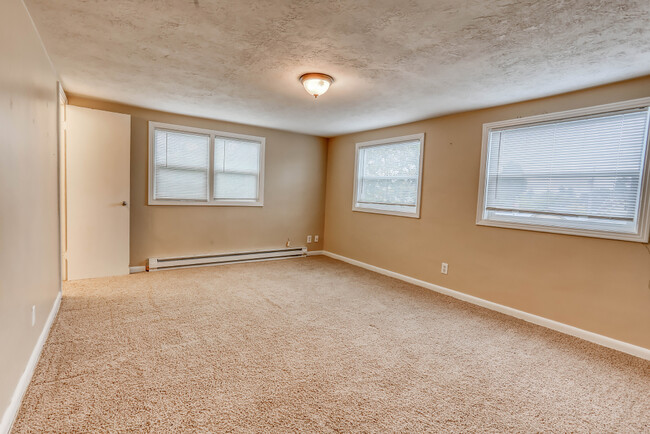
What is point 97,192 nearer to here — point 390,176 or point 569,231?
point 390,176

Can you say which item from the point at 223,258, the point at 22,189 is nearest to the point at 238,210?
the point at 223,258

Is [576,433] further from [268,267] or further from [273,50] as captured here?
[268,267]

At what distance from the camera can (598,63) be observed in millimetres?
2377

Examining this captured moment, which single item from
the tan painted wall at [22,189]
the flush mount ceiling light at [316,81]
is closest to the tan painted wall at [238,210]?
the tan painted wall at [22,189]

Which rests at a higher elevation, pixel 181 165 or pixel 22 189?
pixel 181 165

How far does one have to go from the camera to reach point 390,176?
16.0ft

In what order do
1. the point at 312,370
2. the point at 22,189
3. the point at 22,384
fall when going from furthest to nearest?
the point at 312,370, the point at 22,189, the point at 22,384

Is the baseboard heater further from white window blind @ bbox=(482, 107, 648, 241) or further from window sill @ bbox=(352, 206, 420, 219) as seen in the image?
white window blind @ bbox=(482, 107, 648, 241)

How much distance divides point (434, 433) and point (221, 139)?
463 cm

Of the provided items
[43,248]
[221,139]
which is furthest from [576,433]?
[221,139]

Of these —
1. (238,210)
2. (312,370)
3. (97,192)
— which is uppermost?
(97,192)

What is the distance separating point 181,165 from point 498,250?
14.4 ft

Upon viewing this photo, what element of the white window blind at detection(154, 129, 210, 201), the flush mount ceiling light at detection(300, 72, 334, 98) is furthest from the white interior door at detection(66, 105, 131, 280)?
the flush mount ceiling light at detection(300, 72, 334, 98)

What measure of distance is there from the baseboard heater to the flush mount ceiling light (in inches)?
126
